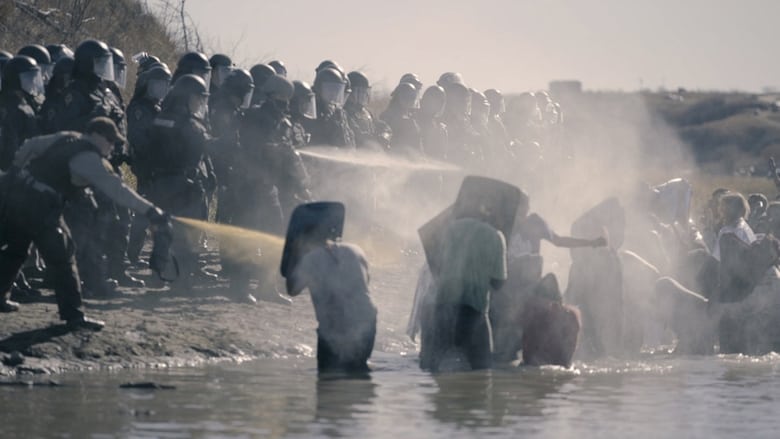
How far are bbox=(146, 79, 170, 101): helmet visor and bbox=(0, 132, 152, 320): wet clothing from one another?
438 centimetres

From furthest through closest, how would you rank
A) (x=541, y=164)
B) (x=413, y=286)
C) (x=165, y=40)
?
(x=165, y=40) < (x=541, y=164) < (x=413, y=286)

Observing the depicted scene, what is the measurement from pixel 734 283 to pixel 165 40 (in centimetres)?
2083

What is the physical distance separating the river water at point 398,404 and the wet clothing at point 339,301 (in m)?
0.28

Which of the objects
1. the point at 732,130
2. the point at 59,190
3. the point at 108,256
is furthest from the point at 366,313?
the point at 732,130

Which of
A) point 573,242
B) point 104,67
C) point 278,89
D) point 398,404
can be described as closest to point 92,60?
point 104,67

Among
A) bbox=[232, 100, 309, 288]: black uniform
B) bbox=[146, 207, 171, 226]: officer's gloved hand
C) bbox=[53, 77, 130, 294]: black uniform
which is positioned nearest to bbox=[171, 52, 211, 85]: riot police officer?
bbox=[232, 100, 309, 288]: black uniform

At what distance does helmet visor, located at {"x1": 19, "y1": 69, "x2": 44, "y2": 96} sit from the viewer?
19.4m

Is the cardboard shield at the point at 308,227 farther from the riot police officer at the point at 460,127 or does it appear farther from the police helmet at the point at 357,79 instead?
the riot police officer at the point at 460,127

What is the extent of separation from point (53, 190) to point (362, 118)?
31.2ft

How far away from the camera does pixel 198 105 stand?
2050cm

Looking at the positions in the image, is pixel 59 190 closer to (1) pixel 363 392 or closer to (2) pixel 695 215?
(1) pixel 363 392

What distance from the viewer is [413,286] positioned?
79.0ft

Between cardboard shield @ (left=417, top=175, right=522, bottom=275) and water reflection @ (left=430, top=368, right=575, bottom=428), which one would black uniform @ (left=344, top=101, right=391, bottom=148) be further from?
water reflection @ (left=430, top=368, right=575, bottom=428)

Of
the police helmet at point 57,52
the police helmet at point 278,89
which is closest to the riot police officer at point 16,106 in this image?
the police helmet at point 57,52
